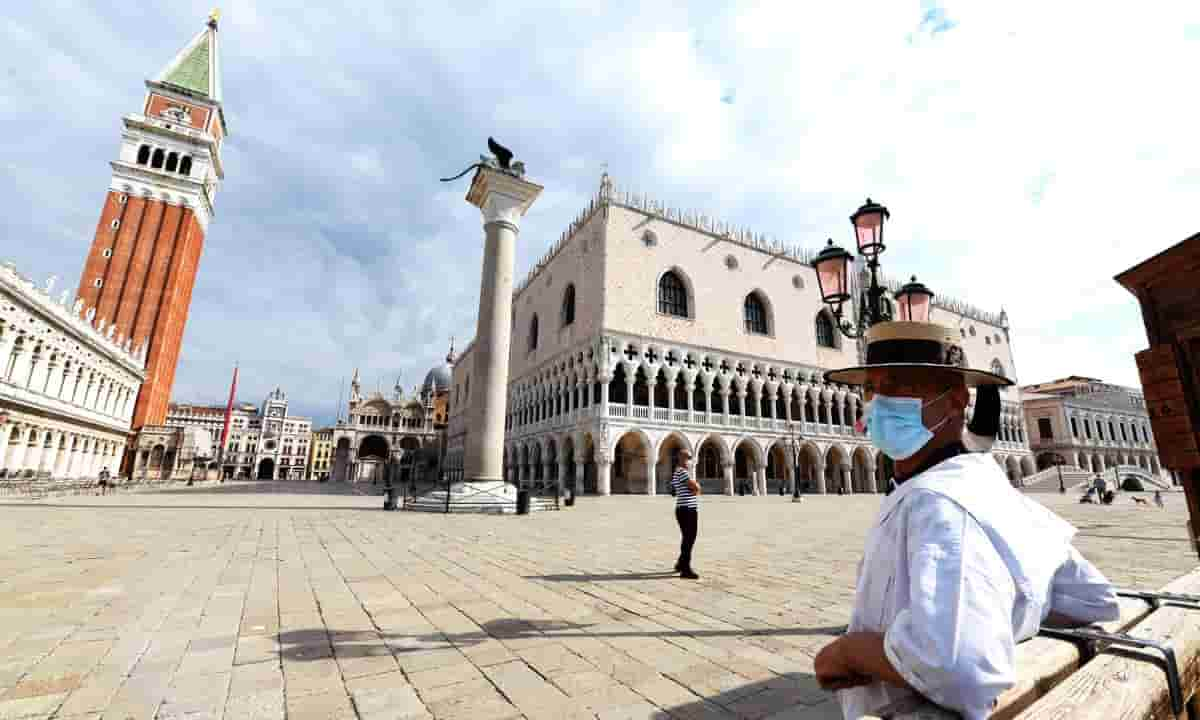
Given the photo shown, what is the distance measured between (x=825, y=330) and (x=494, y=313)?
1141 inches

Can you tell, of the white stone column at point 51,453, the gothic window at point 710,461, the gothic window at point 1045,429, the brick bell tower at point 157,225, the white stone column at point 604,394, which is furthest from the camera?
the gothic window at point 1045,429

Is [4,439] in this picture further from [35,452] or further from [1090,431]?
[1090,431]

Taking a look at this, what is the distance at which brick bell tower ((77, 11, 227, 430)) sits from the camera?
138 ft

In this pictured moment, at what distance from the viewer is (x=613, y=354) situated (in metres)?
26.2

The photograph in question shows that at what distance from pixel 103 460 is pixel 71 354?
1068 centimetres

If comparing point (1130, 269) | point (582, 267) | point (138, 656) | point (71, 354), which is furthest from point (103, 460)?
point (1130, 269)

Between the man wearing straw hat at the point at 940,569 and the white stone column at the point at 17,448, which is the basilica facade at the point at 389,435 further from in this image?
the man wearing straw hat at the point at 940,569

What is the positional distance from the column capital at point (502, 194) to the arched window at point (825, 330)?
26.8 metres

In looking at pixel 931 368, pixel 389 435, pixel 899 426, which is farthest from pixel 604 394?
pixel 389 435

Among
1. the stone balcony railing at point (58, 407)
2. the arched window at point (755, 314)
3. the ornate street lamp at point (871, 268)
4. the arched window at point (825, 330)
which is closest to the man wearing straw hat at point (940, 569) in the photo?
the ornate street lamp at point (871, 268)

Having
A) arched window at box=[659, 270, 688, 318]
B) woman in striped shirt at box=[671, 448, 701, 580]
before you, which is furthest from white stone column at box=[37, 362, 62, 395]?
woman in striped shirt at box=[671, 448, 701, 580]

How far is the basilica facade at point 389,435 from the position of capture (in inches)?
2276

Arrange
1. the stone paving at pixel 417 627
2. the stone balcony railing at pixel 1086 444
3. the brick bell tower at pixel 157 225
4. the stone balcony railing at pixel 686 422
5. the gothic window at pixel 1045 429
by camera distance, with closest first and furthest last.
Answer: the stone paving at pixel 417 627 → the stone balcony railing at pixel 686 422 → the brick bell tower at pixel 157 225 → the stone balcony railing at pixel 1086 444 → the gothic window at pixel 1045 429

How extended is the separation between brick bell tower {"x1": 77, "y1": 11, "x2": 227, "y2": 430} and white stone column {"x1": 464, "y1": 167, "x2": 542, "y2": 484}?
41.7 metres
